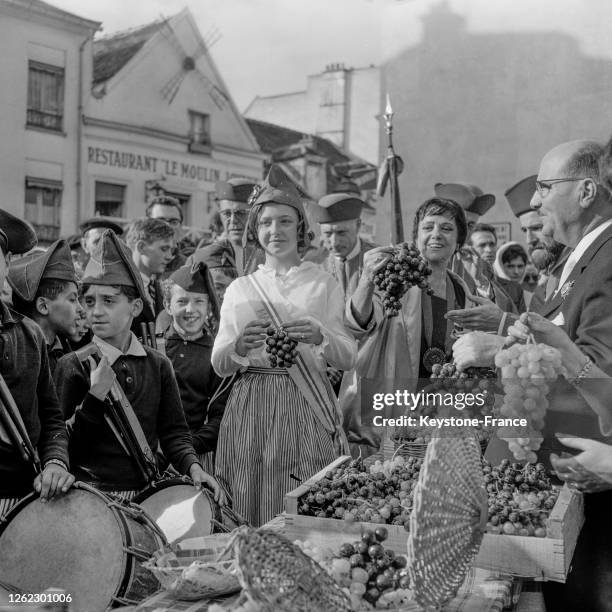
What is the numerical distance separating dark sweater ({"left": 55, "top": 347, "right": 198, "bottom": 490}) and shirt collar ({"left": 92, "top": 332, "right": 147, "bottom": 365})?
0.8 inches

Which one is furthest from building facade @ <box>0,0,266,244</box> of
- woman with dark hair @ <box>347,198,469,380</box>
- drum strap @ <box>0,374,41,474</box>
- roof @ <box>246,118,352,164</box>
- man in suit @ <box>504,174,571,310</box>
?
drum strap @ <box>0,374,41,474</box>

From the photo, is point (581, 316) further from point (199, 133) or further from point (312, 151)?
point (199, 133)

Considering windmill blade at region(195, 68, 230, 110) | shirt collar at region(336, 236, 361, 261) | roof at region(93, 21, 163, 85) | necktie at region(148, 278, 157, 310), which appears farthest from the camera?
windmill blade at region(195, 68, 230, 110)

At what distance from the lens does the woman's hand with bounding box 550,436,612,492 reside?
2.40m

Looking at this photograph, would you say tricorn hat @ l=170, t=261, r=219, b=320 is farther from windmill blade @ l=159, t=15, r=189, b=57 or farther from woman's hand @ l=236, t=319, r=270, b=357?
windmill blade @ l=159, t=15, r=189, b=57

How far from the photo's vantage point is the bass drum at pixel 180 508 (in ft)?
Result: 9.54

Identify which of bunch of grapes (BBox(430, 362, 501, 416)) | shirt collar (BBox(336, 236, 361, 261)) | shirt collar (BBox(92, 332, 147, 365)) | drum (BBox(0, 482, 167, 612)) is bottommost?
drum (BBox(0, 482, 167, 612))

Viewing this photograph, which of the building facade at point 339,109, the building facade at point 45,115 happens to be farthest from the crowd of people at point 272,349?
the building facade at point 339,109

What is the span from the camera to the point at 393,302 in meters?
3.59

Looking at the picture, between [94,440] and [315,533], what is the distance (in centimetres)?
112

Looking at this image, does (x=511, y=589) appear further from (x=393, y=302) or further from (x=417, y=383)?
(x=393, y=302)

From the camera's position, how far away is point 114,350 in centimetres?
348

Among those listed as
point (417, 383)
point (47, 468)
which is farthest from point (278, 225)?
point (47, 468)

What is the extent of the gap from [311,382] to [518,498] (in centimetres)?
136
